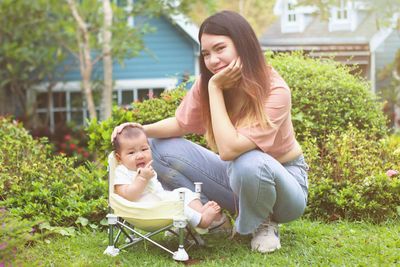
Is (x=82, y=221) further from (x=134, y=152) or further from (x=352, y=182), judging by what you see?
(x=352, y=182)

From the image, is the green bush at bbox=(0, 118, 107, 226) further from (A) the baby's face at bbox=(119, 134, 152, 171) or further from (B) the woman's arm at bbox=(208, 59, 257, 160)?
(B) the woman's arm at bbox=(208, 59, 257, 160)

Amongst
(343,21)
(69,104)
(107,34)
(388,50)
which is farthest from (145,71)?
(388,50)

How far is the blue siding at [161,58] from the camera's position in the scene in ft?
44.5

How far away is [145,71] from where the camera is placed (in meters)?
13.7

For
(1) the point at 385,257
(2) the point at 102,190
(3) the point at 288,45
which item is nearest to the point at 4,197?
(2) the point at 102,190

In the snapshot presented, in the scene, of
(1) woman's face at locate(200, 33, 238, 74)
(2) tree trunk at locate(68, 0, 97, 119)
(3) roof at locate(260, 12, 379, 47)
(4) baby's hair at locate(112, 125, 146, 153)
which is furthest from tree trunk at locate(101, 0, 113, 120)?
(1) woman's face at locate(200, 33, 238, 74)

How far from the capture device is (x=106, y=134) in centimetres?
553

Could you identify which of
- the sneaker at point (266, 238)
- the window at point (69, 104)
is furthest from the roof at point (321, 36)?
the sneaker at point (266, 238)

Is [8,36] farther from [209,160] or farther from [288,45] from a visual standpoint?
[209,160]

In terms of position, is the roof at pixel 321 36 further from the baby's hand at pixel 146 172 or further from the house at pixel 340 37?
the baby's hand at pixel 146 172

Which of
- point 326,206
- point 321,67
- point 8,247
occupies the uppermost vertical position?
point 321,67

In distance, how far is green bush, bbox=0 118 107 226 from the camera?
480 centimetres

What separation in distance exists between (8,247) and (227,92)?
1.42m

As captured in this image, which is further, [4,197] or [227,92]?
[4,197]
